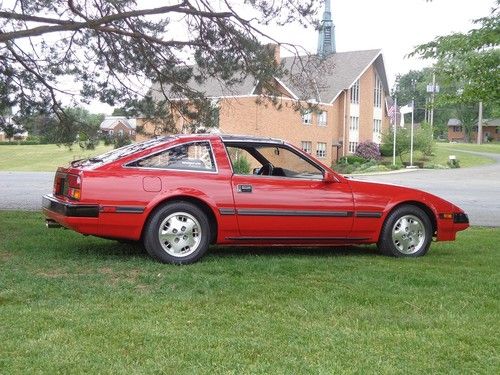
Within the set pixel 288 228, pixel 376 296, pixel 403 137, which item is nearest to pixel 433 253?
pixel 288 228

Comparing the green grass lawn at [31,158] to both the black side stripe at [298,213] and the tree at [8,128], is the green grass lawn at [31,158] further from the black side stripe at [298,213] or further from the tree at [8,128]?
the black side stripe at [298,213]

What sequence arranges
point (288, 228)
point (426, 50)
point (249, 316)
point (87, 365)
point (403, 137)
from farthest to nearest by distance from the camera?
point (403, 137) → point (426, 50) → point (288, 228) → point (249, 316) → point (87, 365)

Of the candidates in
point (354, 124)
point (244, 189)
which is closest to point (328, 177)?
point (244, 189)

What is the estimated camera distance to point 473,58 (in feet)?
34.2

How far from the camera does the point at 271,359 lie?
368 centimetres

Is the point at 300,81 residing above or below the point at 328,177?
above

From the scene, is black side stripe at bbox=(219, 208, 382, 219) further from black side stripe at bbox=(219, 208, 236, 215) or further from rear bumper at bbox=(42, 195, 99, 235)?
rear bumper at bbox=(42, 195, 99, 235)

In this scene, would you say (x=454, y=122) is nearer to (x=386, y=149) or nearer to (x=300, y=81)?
(x=386, y=149)

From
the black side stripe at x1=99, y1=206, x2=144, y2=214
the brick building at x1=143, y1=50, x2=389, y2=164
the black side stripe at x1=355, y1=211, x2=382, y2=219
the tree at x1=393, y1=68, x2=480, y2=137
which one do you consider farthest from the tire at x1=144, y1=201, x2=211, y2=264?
the tree at x1=393, y1=68, x2=480, y2=137

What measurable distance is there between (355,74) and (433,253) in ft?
138

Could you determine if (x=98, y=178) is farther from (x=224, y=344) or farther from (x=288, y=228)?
(x=224, y=344)

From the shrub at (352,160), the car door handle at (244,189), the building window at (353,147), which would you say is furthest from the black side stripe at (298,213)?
the building window at (353,147)

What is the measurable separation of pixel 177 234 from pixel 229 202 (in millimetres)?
655

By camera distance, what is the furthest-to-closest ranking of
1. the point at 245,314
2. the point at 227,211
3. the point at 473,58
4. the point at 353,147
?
the point at 353,147 → the point at 473,58 → the point at 227,211 → the point at 245,314
